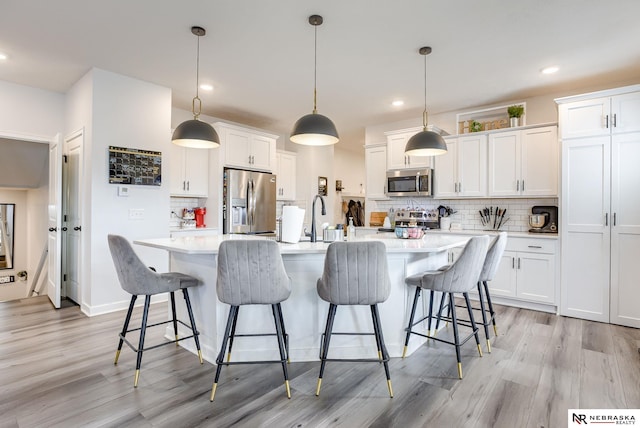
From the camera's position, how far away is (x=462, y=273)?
236 cm

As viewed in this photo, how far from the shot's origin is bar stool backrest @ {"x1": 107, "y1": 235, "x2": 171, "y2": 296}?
7.31ft

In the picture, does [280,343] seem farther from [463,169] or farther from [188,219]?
[463,169]

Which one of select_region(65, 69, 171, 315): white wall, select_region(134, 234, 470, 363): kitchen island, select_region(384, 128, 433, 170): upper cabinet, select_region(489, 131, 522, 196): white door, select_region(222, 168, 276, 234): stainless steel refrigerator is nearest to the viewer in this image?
select_region(134, 234, 470, 363): kitchen island

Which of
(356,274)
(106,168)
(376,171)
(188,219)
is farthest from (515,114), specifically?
(106,168)

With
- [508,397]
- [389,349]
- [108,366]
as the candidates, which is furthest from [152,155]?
[508,397]

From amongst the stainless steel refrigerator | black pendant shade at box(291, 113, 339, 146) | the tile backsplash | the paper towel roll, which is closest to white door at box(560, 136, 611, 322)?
the tile backsplash

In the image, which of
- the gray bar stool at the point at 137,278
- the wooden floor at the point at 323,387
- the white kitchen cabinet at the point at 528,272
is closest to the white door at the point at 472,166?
the white kitchen cabinet at the point at 528,272

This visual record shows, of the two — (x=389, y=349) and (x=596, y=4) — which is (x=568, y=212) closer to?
(x=596, y=4)

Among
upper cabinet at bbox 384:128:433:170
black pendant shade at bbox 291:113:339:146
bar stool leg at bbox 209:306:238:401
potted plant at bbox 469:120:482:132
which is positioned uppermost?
potted plant at bbox 469:120:482:132

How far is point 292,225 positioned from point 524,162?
10.7 ft

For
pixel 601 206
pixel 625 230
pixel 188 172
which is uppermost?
pixel 188 172

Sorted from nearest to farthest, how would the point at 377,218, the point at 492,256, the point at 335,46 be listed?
the point at 492,256
the point at 335,46
the point at 377,218

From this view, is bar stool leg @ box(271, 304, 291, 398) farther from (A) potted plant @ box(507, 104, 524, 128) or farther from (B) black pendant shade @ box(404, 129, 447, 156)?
(A) potted plant @ box(507, 104, 524, 128)

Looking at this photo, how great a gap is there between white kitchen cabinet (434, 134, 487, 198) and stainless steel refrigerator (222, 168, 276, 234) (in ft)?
8.37
